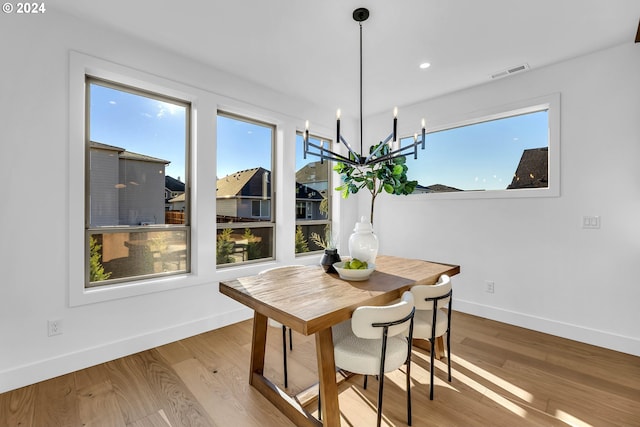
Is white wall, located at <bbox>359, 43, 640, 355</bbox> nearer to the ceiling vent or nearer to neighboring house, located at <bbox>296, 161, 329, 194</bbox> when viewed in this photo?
the ceiling vent

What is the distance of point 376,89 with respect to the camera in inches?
140

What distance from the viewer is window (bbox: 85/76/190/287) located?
253 cm

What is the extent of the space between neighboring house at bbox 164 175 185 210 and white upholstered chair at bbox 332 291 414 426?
83.7 inches

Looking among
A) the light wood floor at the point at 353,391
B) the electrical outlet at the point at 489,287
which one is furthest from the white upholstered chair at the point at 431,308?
the electrical outlet at the point at 489,287

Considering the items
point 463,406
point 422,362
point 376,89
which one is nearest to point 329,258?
point 422,362

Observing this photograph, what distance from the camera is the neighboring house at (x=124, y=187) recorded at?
2.54m

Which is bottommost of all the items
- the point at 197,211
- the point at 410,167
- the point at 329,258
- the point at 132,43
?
the point at 329,258

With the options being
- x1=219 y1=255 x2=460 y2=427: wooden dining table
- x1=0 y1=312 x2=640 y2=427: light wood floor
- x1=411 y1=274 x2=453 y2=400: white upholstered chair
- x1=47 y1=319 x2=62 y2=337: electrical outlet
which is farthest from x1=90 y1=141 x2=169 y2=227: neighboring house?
x1=411 y1=274 x2=453 y2=400: white upholstered chair

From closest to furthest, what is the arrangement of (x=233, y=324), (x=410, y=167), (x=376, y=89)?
(x=233, y=324), (x=376, y=89), (x=410, y=167)

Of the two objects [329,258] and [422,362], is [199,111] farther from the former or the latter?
[422,362]

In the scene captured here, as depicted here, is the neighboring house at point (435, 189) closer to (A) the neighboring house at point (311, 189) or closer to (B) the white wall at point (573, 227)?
(B) the white wall at point (573, 227)

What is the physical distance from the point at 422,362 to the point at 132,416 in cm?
207

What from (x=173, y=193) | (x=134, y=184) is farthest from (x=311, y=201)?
(x=134, y=184)

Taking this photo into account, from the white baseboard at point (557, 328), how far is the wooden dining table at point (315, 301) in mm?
1377
